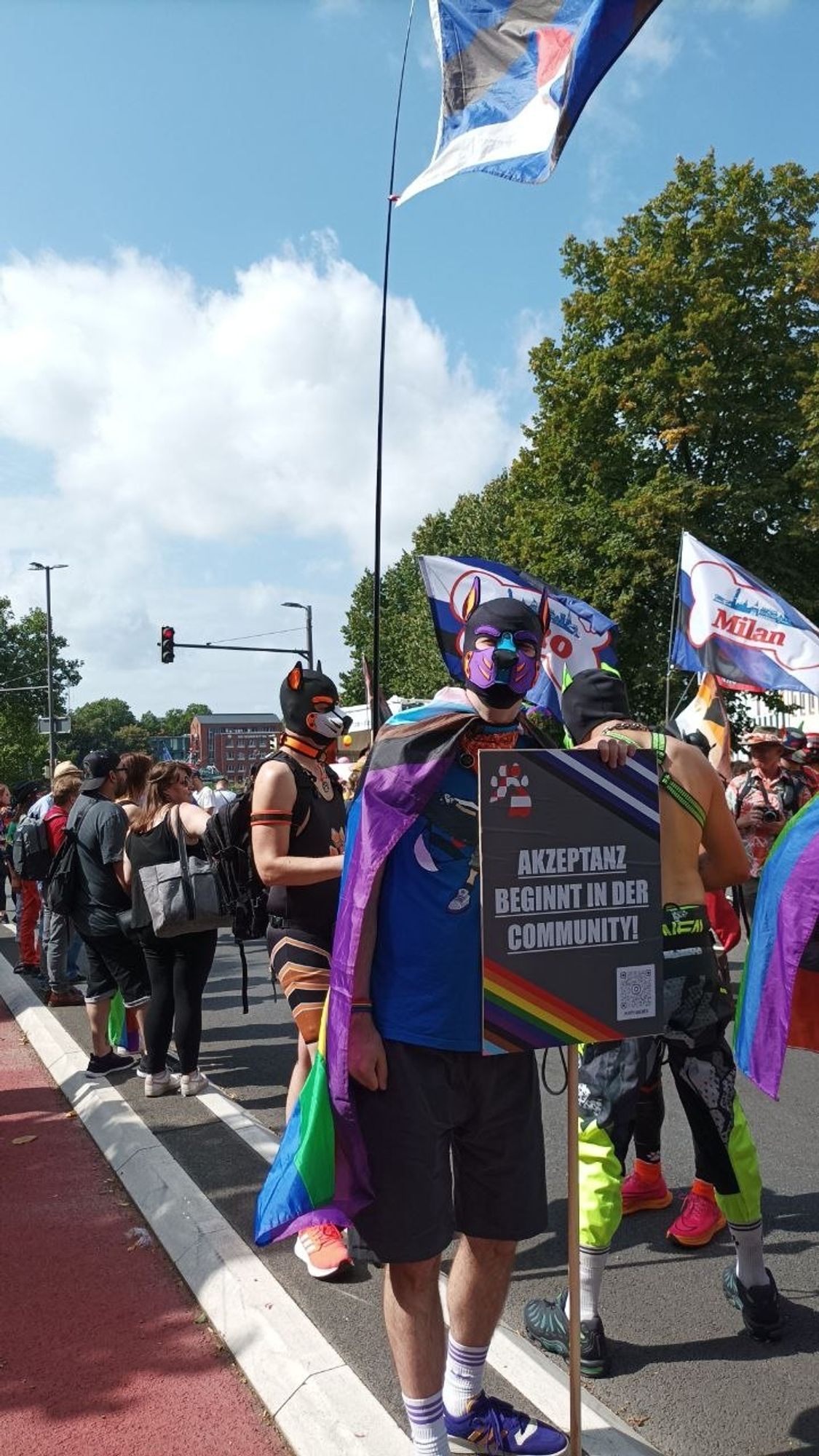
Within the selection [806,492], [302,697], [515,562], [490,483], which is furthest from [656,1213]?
[490,483]

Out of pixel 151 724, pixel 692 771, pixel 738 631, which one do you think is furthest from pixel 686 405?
pixel 151 724

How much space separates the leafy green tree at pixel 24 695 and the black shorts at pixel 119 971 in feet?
196

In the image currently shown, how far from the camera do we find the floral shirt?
26.0 ft

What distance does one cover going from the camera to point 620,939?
8.96ft

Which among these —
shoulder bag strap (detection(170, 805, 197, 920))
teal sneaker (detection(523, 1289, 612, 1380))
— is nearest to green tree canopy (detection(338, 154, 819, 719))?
shoulder bag strap (detection(170, 805, 197, 920))

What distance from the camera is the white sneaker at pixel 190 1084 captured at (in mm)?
5918

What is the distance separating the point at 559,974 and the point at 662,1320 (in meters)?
1.59

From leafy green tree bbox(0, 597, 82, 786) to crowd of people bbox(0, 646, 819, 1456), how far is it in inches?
2454

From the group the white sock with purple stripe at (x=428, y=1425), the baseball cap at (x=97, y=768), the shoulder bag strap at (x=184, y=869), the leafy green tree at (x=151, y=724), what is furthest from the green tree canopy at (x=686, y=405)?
the leafy green tree at (x=151, y=724)

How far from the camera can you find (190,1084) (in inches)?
233

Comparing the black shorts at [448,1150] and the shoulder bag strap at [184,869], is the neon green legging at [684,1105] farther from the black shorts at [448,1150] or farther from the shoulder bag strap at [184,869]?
the shoulder bag strap at [184,869]

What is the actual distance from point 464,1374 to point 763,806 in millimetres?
5907

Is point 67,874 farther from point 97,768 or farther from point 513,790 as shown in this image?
point 513,790

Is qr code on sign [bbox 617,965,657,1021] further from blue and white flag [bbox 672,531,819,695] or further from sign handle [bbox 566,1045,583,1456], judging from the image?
blue and white flag [bbox 672,531,819,695]
